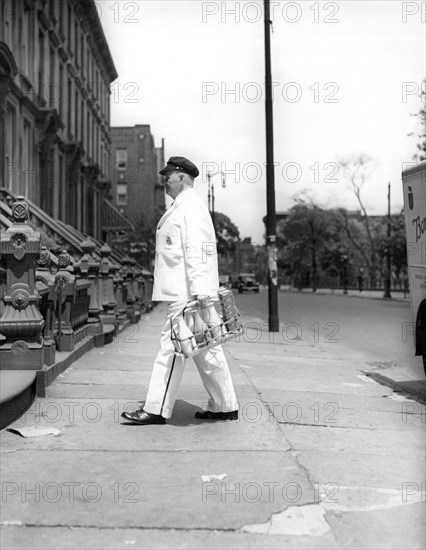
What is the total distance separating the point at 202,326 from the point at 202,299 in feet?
0.83

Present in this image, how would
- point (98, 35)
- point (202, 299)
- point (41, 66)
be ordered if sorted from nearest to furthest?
point (202, 299) < point (41, 66) < point (98, 35)

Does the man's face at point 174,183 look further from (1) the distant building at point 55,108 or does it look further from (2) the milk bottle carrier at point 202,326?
(1) the distant building at point 55,108

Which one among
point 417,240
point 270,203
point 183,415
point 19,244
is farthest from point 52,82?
point 183,415

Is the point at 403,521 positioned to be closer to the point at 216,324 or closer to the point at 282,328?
the point at 216,324

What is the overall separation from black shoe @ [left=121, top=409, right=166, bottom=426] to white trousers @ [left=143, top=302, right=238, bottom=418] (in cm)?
4

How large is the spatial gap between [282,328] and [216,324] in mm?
11464

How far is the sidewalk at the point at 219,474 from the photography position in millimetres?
3055

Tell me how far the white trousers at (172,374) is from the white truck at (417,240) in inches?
114

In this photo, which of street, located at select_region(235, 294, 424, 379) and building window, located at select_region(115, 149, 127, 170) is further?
building window, located at select_region(115, 149, 127, 170)

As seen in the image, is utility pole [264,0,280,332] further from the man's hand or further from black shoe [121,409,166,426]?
the man's hand

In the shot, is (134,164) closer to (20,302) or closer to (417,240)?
(417,240)

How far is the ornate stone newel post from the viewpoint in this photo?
611cm

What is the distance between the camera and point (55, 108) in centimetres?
2189

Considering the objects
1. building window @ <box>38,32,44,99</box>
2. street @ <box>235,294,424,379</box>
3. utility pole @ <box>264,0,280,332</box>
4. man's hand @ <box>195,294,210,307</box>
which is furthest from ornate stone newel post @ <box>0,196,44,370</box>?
building window @ <box>38,32,44,99</box>
